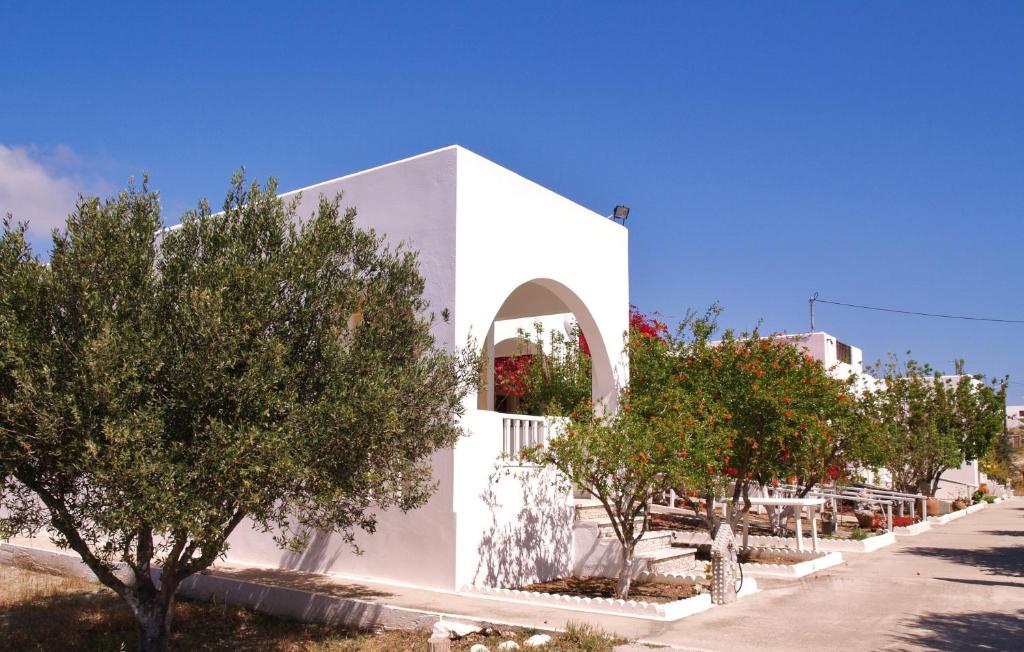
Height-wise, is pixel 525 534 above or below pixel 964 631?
above

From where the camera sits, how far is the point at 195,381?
6539mm

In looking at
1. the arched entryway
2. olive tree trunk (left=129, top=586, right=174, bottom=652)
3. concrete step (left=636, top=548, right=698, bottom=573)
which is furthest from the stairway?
olive tree trunk (left=129, top=586, right=174, bottom=652)

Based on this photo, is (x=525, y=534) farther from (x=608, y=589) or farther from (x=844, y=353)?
(x=844, y=353)

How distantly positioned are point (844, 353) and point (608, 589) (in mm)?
27871

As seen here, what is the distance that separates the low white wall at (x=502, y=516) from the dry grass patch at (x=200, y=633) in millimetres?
1704

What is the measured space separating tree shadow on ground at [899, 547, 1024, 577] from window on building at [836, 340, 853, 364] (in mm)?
18002

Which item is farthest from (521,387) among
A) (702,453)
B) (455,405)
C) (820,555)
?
(455,405)

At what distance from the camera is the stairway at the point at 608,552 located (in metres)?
11.7

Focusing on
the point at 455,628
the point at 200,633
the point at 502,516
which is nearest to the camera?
the point at 455,628

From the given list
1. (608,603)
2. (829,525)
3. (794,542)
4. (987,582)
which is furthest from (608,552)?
(829,525)

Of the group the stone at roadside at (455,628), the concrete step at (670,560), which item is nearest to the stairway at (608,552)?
the concrete step at (670,560)

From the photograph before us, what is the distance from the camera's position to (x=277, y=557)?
11.6m

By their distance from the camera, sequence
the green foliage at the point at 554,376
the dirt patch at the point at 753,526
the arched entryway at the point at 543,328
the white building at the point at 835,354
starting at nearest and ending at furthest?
1. the arched entryway at the point at 543,328
2. the green foliage at the point at 554,376
3. the dirt patch at the point at 753,526
4. the white building at the point at 835,354

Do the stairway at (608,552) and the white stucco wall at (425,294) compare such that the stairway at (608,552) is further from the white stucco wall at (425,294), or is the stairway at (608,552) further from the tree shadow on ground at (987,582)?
the tree shadow on ground at (987,582)
